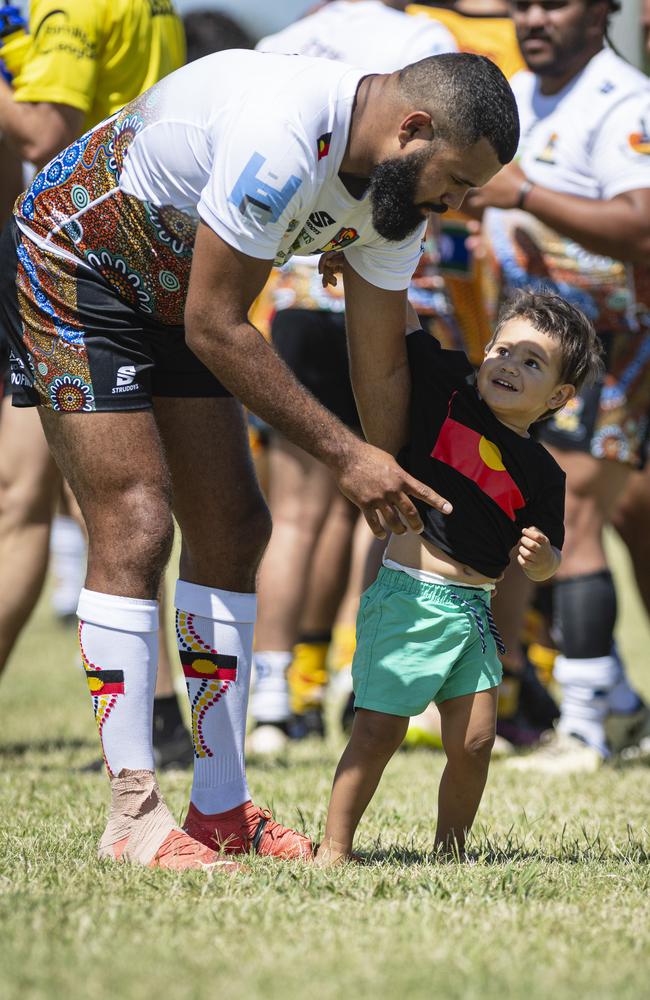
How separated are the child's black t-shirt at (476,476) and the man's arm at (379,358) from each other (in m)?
0.04

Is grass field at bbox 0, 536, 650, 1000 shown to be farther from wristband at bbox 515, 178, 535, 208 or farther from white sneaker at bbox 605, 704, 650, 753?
wristband at bbox 515, 178, 535, 208

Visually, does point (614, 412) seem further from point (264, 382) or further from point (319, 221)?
point (264, 382)

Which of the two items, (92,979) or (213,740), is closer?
(92,979)

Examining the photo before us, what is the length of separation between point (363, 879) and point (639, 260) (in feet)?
9.37

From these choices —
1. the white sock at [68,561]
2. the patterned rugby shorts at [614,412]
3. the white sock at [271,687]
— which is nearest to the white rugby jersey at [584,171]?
the patterned rugby shorts at [614,412]

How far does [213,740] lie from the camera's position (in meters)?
3.44

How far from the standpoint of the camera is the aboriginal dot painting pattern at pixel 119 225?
3123 mm

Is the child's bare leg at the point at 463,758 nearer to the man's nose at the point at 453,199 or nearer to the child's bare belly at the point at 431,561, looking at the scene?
the child's bare belly at the point at 431,561

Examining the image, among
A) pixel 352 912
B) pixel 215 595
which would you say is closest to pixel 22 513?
pixel 215 595

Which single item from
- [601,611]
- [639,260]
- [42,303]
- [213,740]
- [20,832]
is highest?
[42,303]

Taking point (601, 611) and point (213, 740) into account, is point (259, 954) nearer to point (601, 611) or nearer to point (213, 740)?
point (213, 740)

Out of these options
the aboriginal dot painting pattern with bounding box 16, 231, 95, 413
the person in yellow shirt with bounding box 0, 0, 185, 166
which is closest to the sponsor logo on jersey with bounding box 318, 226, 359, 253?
the aboriginal dot painting pattern with bounding box 16, 231, 95, 413

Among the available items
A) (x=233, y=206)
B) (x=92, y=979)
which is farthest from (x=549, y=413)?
(x=92, y=979)

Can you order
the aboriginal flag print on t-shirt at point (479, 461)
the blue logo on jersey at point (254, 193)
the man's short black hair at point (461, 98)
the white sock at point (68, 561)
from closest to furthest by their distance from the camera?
the blue logo on jersey at point (254, 193) < the man's short black hair at point (461, 98) < the aboriginal flag print on t-shirt at point (479, 461) < the white sock at point (68, 561)
